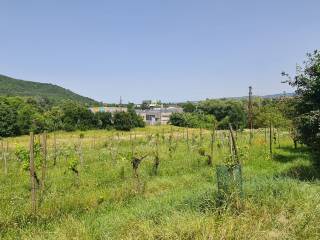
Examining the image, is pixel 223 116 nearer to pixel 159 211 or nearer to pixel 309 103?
→ pixel 309 103

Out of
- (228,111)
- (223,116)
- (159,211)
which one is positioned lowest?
(159,211)

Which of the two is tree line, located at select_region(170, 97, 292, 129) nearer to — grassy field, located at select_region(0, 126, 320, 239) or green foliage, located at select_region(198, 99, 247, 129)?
green foliage, located at select_region(198, 99, 247, 129)

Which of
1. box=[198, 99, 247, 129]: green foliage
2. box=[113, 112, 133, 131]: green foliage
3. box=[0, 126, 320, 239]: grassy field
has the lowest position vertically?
box=[0, 126, 320, 239]: grassy field

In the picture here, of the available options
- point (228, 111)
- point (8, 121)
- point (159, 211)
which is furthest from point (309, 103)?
point (228, 111)

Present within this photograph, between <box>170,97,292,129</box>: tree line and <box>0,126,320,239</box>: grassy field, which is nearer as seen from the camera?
<box>0,126,320,239</box>: grassy field

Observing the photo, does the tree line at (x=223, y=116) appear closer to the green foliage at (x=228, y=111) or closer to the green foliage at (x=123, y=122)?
the green foliage at (x=228, y=111)

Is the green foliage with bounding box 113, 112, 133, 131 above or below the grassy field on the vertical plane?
above

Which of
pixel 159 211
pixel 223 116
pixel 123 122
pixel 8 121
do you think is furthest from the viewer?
pixel 223 116

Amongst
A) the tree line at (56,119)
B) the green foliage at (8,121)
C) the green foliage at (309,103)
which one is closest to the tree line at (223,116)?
the tree line at (56,119)

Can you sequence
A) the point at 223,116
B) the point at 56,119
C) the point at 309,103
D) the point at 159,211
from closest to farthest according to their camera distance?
the point at 159,211 < the point at 309,103 < the point at 56,119 < the point at 223,116

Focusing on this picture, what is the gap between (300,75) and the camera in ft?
44.6

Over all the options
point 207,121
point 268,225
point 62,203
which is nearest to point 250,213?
point 268,225

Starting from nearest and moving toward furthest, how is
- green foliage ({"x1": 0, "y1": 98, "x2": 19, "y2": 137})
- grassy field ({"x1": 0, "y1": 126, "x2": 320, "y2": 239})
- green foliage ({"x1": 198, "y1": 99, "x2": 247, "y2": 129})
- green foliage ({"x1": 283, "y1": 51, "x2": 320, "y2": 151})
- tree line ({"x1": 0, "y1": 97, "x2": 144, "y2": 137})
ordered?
grassy field ({"x1": 0, "y1": 126, "x2": 320, "y2": 239}) < green foliage ({"x1": 283, "y1": 51, "x2": 320, "y2": 151}) < green foliage ({"x1": 0, "y1": 98, "x2": 19, "y2": 137}) < tree line ({"x1": 0, "y1": 97, "x2": 144, "y2": 137}) < green foliage ({"x1": 198, "y1": 99, "x2": 247, "y2": 129})

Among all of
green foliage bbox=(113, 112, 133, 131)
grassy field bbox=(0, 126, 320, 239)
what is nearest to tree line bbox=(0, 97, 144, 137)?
green foliage bbox=(113, 112, 133, 131)
